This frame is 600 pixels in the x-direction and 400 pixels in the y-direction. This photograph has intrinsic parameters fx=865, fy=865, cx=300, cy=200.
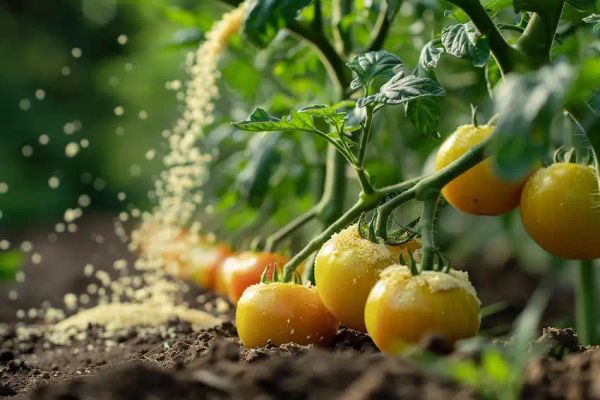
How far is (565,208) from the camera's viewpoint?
120 cm

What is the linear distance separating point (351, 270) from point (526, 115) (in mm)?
454

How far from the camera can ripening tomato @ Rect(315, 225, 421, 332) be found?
120 cm

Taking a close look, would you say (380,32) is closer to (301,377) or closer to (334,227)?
(334,227)

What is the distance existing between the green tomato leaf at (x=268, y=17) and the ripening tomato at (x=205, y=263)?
136 centimetres

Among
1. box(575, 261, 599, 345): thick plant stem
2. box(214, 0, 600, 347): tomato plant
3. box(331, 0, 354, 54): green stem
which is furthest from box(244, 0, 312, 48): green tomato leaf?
box(575, 261, 599, 345): thick plant stem

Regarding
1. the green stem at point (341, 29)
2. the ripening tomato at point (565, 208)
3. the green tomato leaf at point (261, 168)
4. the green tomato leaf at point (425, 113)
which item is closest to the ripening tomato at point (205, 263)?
the green tomato leaf at point (261, 168)

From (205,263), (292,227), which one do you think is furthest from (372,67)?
(205,263)

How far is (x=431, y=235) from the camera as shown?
3.61 ft

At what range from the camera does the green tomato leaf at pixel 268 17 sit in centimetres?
120

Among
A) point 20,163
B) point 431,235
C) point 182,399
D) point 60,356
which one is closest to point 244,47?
point 60,356

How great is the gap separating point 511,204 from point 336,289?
0.31 metres

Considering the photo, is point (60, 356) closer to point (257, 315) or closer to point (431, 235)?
point (257, 315)

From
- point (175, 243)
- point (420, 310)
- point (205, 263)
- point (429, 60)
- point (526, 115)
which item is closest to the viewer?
point (526, 115)

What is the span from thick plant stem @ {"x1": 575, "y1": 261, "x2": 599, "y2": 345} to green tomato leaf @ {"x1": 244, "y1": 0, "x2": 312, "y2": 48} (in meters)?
0.94
